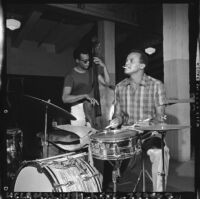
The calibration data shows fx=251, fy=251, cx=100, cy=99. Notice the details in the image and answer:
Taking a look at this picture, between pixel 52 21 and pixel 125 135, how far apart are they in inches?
53.5

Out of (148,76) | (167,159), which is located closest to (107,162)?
(167,159)

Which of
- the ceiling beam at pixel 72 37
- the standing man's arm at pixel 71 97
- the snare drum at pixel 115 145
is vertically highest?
the ceiling beam at pixel 72 37

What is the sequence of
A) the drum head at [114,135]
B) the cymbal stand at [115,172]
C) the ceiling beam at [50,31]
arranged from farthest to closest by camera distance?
the ceiling beam at [50,31] < the cymbal stand at [115,172] < the drum head at [114,135]

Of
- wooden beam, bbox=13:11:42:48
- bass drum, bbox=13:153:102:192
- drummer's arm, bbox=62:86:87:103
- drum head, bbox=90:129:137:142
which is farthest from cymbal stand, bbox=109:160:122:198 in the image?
wooden beam, bbox=13:11:42:48

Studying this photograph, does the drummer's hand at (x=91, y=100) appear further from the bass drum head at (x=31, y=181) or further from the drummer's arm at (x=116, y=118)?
the bass drum head at (x=31, y=181)

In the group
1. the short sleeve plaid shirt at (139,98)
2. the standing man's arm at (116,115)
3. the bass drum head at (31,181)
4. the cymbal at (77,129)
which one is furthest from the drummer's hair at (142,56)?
the bass drum head at (31,181)

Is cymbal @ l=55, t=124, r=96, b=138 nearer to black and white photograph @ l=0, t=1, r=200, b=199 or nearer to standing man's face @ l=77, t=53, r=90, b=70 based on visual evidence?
black and white photograph @ l=0, t=1, r=200, b=199

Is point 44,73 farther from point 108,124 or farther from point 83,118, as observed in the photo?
point 108,124

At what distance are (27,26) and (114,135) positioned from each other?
4.70 ft

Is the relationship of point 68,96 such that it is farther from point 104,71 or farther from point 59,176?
point 59,176

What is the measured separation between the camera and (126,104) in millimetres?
2639

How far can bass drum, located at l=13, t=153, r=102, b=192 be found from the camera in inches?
90.7

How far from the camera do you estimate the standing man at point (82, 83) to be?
102 inches

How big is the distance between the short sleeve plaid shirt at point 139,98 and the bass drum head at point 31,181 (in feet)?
3.18
